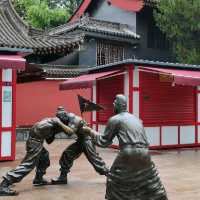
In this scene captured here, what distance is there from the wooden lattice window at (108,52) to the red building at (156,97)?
7.84 m

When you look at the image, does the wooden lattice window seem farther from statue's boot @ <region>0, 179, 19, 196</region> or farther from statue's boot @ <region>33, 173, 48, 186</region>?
statue's boot @ <region>0, 179, 19, 196</region>

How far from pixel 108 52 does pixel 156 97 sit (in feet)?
34.2

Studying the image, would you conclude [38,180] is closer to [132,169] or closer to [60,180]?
[60,180]

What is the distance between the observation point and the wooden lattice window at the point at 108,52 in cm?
2538

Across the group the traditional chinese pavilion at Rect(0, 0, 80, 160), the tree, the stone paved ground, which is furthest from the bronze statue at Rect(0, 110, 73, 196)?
the tree

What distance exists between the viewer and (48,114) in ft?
73.0

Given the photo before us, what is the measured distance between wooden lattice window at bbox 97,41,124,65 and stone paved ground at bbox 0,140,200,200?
12113mm

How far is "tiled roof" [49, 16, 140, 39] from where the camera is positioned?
80.4ft

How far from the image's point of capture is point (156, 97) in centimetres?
1585

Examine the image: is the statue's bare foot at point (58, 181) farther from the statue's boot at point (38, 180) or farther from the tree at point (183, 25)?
the tree at point (183, 25)

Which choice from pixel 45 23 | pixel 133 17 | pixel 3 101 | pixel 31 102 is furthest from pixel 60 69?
pixel 45 23

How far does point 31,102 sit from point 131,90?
8243 mm

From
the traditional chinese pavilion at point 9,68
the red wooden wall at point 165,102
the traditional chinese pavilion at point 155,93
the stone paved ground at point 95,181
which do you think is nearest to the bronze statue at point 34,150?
the stone paved ground at point 95,181

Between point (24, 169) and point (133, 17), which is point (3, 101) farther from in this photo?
point (133, 17)
